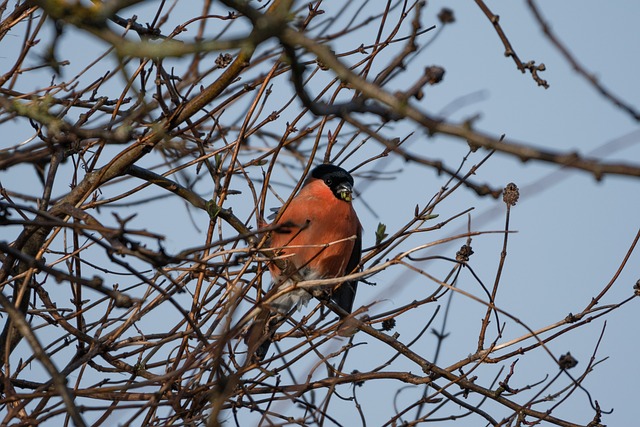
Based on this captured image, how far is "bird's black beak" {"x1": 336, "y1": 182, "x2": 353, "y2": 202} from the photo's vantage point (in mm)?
4367

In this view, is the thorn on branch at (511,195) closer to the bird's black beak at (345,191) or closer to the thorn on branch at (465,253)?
the thorn on branch at (465,253)

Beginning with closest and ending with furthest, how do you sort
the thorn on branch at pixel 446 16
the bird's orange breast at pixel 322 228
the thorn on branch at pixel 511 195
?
the thorn on branch at pixel 446 16
the thorn on branch at pixel 511 195
the bird's orange breast at pixel 322 228

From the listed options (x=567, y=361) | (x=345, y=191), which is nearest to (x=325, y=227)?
(x=345, y=191)

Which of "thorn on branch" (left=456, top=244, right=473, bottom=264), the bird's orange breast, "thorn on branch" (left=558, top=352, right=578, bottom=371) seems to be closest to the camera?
"thorn on branch" (left=558, top=352, right=578, bottom=371)

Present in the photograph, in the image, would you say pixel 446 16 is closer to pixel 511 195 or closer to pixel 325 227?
pixel 511 195

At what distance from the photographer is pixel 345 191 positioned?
14.4 feet

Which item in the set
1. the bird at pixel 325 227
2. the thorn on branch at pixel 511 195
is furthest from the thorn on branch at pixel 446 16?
the bird at pixel 325 227

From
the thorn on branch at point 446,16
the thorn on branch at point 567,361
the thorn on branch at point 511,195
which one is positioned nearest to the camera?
the thorn on branch at point 446,16

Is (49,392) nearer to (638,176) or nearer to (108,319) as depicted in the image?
(108,319)

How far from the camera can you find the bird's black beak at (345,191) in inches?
172

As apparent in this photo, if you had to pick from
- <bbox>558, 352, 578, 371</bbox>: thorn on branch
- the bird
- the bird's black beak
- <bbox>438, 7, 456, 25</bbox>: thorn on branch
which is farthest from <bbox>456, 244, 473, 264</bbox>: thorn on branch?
the bird's black beak

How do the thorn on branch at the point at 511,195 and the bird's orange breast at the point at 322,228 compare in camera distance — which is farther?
the bird's orange breast at the point at 322,228

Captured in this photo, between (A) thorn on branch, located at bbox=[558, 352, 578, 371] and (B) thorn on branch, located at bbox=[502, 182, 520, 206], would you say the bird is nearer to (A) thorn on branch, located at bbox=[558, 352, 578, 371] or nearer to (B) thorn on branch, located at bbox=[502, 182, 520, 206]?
(B) thorn on branch, located at bbox=[502, 182, 520, 206]

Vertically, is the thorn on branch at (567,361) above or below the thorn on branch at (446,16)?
below
